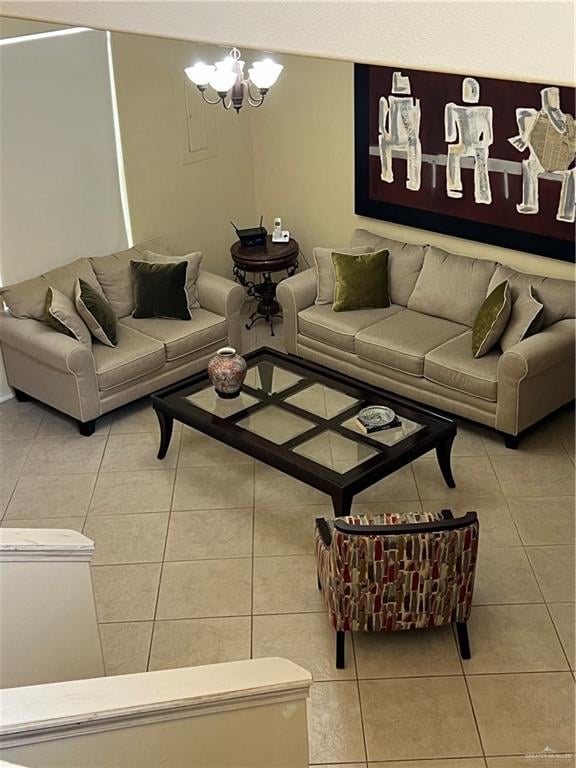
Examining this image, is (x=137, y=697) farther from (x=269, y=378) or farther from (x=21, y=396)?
(x=21, y=396)

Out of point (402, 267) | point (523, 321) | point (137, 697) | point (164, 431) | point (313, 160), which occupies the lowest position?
point (164, 431)

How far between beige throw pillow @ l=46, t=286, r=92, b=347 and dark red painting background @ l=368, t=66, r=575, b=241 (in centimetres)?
234

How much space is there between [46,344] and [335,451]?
6.62 ft

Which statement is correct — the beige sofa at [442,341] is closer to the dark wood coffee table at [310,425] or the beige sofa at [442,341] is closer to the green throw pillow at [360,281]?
the green throw pillow at [360,281]

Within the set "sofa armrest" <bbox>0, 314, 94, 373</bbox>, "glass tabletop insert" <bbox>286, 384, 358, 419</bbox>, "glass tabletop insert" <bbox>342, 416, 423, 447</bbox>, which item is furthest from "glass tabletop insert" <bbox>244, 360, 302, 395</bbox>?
"sofa armrest" <bbox>0, 314, 94, 373</bbox>

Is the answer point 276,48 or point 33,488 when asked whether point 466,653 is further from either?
point 276,48

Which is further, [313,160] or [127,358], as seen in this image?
[313,160]

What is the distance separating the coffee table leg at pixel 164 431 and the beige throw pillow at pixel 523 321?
2035mm

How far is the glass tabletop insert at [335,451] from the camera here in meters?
4.74

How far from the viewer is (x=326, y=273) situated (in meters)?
6.50

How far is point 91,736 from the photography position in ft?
6.87

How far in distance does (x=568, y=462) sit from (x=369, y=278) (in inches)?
73.3

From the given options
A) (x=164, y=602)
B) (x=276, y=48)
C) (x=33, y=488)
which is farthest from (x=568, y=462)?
(x=276, y=48)

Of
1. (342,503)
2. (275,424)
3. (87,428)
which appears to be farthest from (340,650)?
(87,428)
